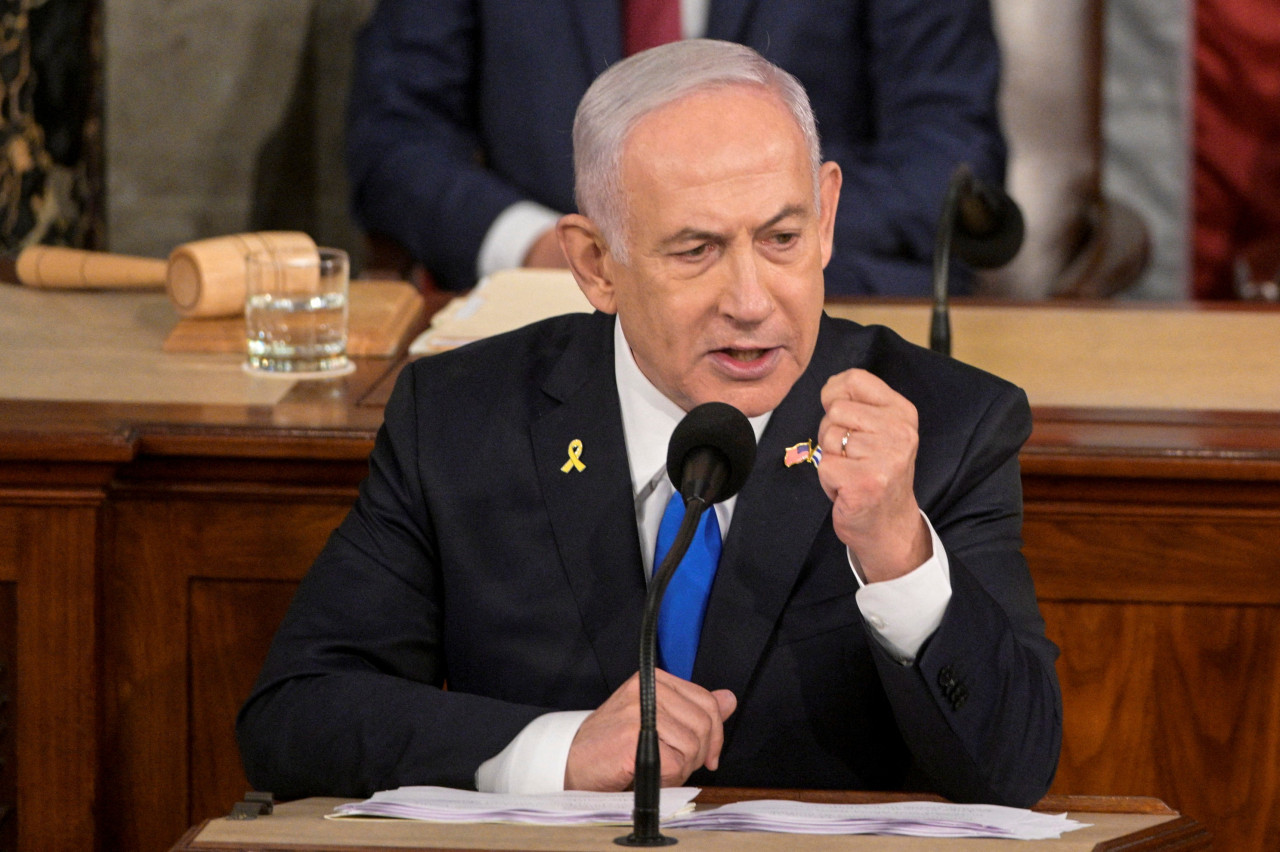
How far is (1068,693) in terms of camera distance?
1866mm

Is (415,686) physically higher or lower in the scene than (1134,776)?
higher

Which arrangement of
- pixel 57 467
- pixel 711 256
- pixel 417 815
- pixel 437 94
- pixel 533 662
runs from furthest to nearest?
pixel 437 94 < pixel 57 467 < pixel 533 662 < pixel 711 256 < pixel 417 815

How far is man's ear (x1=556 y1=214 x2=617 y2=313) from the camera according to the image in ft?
5.08

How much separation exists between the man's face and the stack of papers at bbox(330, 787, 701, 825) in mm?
413

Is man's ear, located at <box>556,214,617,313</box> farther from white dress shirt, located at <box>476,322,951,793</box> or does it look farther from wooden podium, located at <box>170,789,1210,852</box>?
wooden podium, located at <box>170,789,1210,852</box>

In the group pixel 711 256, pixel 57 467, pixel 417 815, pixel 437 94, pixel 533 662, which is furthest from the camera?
pixel 437 94

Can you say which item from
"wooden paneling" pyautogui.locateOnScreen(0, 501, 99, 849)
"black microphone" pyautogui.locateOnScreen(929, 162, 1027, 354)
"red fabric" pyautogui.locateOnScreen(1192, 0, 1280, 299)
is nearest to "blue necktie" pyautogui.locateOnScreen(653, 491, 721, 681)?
"wooden paneling" pyautogui.locateOnScreen(0, 501, 99, 849)

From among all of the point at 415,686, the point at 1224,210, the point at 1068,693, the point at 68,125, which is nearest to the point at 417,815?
the point at 415,686

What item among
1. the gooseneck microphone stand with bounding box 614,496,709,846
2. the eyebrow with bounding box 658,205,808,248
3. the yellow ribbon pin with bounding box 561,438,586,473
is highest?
the eyebrow with bounding box 658,205,808,248

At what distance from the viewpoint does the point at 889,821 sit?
1.12 m

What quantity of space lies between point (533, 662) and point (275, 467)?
459 mm

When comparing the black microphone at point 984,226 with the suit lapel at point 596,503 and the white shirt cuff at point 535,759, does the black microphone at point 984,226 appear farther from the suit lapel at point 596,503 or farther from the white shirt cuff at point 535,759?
the white shirt cuff at point 535,759

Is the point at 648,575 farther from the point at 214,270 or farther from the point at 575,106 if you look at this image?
the point at 575,106

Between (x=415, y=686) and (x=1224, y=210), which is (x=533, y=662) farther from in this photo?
(x=1224, y=210)
